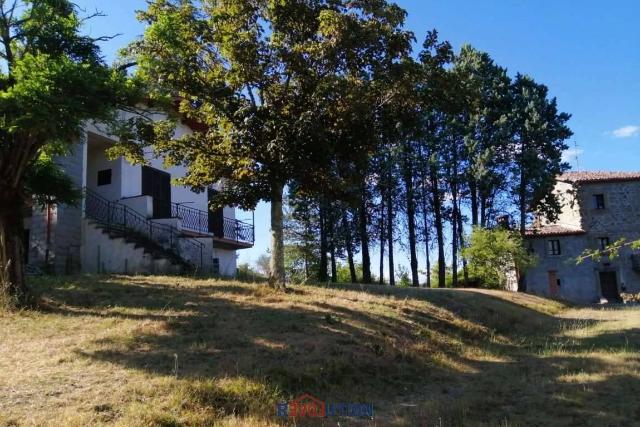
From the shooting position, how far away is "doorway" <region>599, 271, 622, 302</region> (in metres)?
40.8

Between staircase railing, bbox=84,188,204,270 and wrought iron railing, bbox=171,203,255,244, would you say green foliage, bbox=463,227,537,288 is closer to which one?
wrought iron railing, bbox=171,203,255,244

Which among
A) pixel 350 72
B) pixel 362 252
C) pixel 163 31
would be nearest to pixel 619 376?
pixel 350 72

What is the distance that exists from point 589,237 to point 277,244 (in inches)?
1472

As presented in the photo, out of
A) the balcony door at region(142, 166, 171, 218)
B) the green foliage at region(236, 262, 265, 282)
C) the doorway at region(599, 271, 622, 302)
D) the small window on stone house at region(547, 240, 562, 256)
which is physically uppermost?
the balcony door at region(142, 166, 171, 218)

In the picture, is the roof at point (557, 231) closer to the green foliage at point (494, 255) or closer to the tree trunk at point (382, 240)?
the green foliage at point (494, 255)

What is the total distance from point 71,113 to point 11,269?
12.3 ft

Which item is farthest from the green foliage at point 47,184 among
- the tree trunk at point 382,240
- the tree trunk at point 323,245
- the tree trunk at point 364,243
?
the tree trunk at point 382,240

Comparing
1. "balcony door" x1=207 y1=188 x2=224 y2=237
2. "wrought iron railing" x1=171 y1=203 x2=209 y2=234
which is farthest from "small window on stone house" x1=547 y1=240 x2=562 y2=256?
"wrought iron railing" x1=171 y1=203 x2=209 y2=234

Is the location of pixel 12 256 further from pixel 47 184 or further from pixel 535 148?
pixel 535 148

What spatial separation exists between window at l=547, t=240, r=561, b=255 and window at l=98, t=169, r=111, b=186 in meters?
36.1

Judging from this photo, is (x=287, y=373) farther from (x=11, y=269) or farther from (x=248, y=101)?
(x=248, y=101)

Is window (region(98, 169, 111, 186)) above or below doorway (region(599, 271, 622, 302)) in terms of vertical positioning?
above

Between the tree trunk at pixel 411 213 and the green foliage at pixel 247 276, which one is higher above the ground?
the tree trunk at pixel 411 213

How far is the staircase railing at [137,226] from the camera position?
17.9 m
